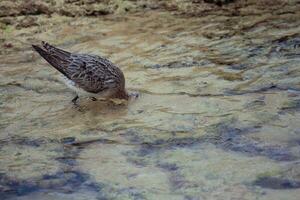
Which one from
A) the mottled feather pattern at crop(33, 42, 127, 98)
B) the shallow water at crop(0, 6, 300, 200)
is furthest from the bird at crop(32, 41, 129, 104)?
the shallow water at crop(0, 6, 300, 200)

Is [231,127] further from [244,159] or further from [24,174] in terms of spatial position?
[24,174]

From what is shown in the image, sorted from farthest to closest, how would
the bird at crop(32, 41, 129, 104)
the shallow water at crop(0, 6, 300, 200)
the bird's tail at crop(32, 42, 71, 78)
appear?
1. the bird's tail at crop(32, 42, 71, 78)
2. the bird at crop(32, 41, 129, 104)
3. the shallow water at crop(0, 6, 300, 200)

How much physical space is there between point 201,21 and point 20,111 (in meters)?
3.75

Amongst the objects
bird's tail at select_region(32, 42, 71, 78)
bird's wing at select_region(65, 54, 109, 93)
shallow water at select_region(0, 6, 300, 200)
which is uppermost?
bird's tail at select_region(32, 42, 71, 78)

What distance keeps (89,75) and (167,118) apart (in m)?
1.17

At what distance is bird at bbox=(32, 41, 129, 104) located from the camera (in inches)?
283

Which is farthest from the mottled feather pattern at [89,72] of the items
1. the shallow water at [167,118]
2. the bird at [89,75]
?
the shallow water at [167,118]

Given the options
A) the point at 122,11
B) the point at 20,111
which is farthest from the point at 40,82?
the point at 122,11

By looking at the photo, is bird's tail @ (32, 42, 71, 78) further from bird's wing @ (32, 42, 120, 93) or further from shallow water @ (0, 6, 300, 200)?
shallow water @ (0, 6, 300, 200)

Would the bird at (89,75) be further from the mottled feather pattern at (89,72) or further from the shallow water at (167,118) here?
the shallow water at (167,118)

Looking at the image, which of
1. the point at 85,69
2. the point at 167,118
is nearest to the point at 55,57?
the point at 85,69

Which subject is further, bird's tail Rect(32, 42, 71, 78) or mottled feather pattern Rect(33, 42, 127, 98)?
bird's tail Rect(32, 42, 71, 78)

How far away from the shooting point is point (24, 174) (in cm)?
553

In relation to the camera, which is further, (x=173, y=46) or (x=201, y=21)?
(x=201, y=21)
